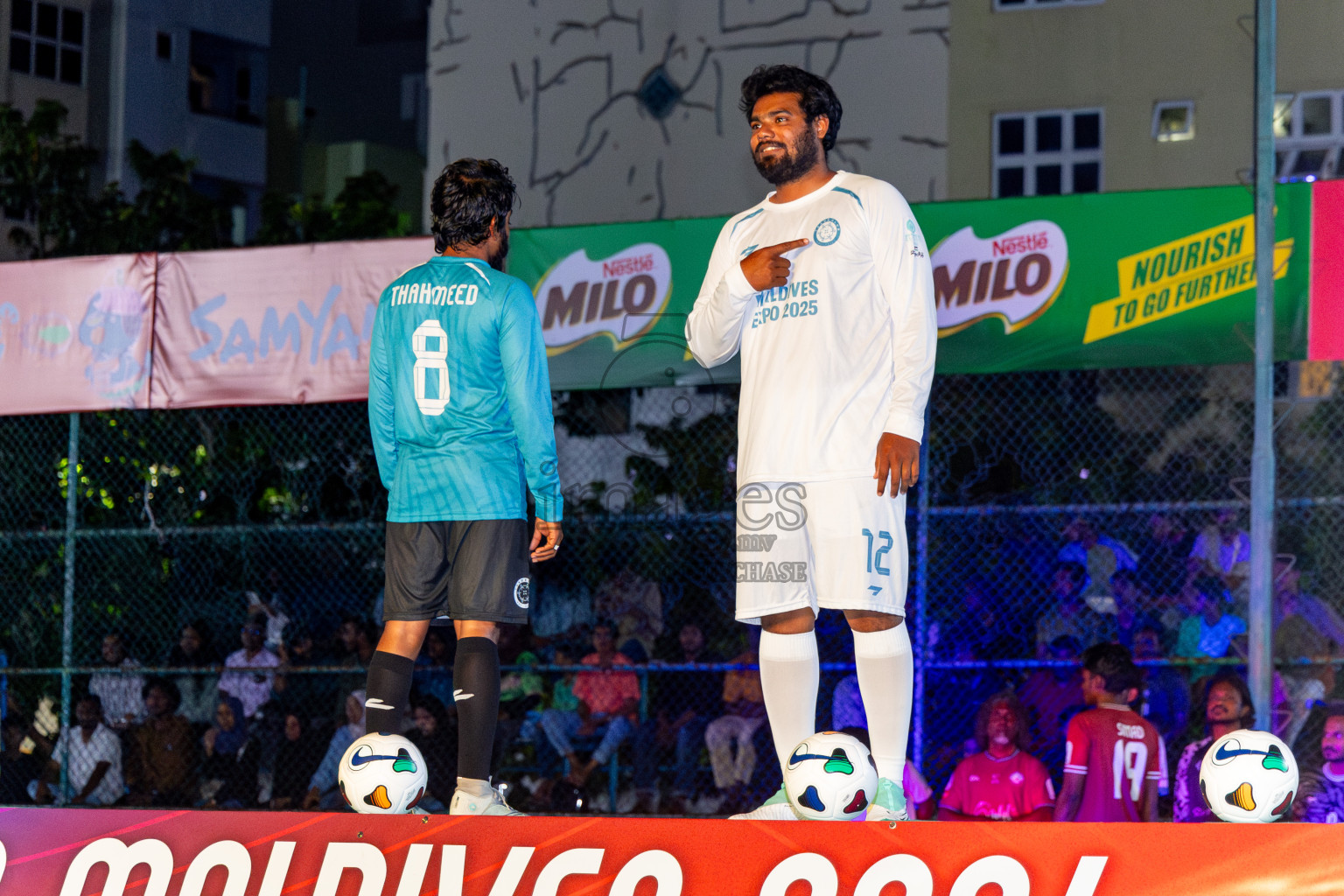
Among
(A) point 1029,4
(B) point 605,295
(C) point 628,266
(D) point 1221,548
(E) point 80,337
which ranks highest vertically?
(A) point 1029,4

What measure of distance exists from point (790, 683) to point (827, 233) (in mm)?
1205

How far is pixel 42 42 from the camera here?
24.1 m

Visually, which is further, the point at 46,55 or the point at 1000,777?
the point at 46,55

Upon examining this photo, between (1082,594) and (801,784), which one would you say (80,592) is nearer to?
(1082,594)

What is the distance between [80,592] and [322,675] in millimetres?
1605

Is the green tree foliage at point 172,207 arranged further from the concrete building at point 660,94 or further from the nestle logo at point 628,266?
the nestle logo at point 628,266

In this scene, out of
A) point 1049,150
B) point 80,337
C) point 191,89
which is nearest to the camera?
point 80,337

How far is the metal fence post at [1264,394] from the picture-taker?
6.11m

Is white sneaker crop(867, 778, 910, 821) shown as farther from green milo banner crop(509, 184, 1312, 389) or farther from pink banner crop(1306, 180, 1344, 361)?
pink banner crop(1306, 180, 1344, 361)

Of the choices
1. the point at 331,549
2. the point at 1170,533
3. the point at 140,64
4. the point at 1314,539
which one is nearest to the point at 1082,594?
the point at 1170,533

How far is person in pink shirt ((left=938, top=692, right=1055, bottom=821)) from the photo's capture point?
271 inches

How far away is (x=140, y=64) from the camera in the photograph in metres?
25.2

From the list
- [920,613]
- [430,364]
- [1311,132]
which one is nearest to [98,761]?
[920,613]

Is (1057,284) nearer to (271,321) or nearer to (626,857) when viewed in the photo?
(271,321)
